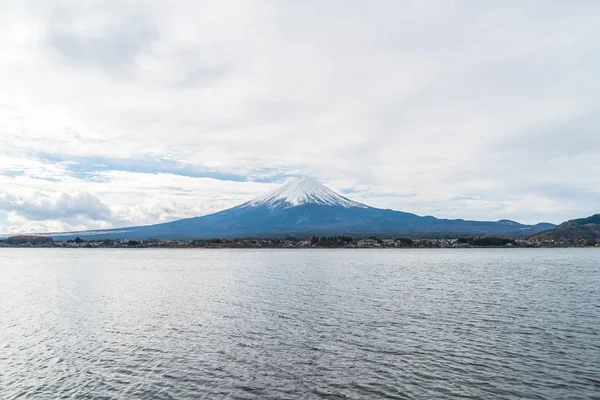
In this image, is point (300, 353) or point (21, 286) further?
point (21, 286)

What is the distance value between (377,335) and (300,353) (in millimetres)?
5647

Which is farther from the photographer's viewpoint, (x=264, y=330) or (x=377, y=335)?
(x=264, y=330)

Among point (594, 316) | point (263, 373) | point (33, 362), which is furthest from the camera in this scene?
point (594, 316)

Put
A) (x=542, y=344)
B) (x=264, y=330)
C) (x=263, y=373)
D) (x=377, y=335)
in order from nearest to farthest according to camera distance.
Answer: (x=263, y=373) < (x=542, y=344) < (x=377, y=335) < (x=264, y=330)

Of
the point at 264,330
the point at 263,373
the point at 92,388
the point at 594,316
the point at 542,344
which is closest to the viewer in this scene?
the point at 92,388

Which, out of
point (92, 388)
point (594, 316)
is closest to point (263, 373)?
point (92, 388)

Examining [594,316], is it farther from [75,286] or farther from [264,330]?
[75,286]

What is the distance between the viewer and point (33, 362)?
66.9 feet

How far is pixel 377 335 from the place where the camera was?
24656 mm

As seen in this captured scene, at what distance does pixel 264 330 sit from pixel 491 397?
14.5 metres

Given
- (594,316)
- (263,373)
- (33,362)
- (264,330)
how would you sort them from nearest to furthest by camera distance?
(263,373), (33,362), (264,330), (594,316)

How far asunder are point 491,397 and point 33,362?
20555 millimetres

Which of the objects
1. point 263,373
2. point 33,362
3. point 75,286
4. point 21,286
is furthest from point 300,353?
point 21,286

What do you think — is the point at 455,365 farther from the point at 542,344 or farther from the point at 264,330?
the point at 264,330
